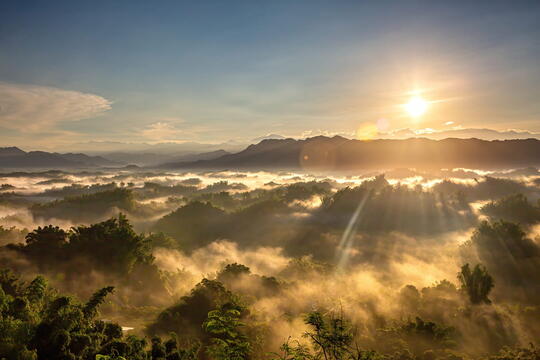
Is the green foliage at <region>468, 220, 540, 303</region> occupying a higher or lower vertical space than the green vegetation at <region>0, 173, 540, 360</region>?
lower

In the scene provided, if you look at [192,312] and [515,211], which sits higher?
[192,312]

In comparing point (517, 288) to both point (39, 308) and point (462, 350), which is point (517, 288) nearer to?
point (462, 350)

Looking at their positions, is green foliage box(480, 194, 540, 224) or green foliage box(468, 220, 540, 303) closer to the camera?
green foliage box(468, 220, 540, 303)

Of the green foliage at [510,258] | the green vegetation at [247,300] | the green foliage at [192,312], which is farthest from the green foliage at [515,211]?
the green foliage at [192,312]

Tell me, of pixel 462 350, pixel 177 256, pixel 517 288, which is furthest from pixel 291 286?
pixel 517 288

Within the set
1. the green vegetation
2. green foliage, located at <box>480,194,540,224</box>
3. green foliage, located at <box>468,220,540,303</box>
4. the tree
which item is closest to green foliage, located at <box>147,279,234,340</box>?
the green vegetation

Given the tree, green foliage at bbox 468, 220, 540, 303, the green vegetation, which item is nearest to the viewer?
the green vegetation

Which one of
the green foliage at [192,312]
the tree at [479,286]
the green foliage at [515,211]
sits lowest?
the green foliage at [515,211]

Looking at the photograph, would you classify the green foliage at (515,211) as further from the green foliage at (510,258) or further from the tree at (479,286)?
the tree at (479,286)

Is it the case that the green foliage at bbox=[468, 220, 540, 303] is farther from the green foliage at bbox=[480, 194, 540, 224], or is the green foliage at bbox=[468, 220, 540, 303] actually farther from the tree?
the green foliage at bbox=[480, 194, 540, 224]

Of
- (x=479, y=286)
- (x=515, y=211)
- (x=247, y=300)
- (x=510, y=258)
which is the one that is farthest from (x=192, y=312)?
(x=515, y=211)

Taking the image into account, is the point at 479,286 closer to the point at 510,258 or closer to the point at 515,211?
the point at 510,258
